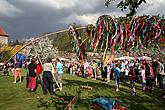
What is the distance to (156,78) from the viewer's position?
18578mm

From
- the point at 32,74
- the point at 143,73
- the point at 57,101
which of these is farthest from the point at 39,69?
the point at 143,73

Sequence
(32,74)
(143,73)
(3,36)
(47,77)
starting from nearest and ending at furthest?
(47,77) → (32,74) → (143,73) → (3,36)

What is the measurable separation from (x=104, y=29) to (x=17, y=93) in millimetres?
5292

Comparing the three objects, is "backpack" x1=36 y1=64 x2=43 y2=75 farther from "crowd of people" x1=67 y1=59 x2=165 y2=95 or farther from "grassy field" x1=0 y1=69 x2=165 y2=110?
"crowd of people" x1=67 y1=59 x2=165 y2=95

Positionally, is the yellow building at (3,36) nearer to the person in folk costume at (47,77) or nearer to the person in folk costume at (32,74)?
the person in folk costume at (32,74)

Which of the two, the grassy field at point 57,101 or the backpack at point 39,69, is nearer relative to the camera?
the grassy field at point 57,101

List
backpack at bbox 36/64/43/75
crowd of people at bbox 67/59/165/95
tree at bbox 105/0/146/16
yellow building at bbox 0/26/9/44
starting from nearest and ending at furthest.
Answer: tree at bbox 105/0/146/16, backpack at bbox 36/64/43/75, crowd of people at bbox 67/59/165/95, yellow building at bbox 0/26/9/44

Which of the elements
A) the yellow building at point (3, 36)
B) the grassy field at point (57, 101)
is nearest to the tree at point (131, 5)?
the grassy field at point (57, 101)

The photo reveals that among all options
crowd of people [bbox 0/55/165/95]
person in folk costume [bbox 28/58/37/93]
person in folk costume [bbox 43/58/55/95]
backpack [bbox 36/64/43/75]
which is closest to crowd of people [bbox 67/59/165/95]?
crowd of people [bbox 0/55/165/95]

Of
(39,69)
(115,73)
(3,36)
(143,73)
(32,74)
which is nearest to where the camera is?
(32,74)

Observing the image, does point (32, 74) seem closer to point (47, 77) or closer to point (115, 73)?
point (47, 77)

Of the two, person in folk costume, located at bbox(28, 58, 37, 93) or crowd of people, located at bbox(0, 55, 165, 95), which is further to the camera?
person in folk costume, located at bbox(28, 58, 37, 93)

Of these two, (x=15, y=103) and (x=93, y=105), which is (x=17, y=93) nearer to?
(x=15, y=103)

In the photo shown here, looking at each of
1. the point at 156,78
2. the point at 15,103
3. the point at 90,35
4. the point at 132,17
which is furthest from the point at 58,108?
the point at 156,78
